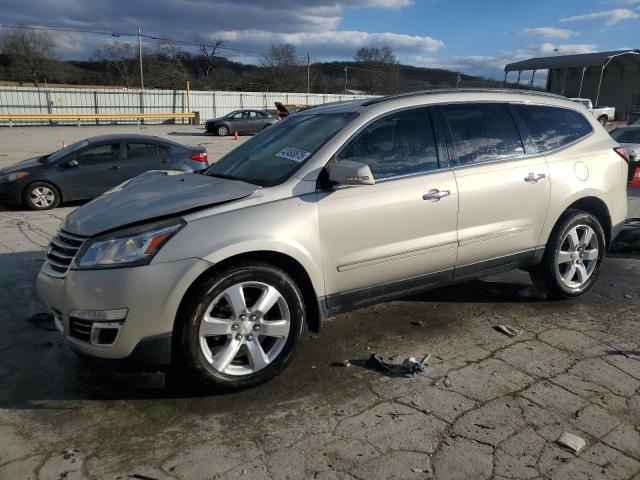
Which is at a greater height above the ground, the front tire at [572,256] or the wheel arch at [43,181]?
the front tire at [572,256]

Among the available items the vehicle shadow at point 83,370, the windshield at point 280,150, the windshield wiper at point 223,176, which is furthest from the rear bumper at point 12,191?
the windshield wiper at point 223,176

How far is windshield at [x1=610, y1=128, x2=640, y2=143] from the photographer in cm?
1306

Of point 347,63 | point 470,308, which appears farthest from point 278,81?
point 470,308

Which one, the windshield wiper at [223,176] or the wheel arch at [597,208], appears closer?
the windshield wiper at [223,176]

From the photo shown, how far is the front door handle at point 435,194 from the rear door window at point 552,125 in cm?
119

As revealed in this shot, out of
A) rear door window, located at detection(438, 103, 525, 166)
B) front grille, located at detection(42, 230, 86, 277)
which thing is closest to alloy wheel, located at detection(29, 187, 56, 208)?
front grille, located at detection(42, 230, 86, 277)

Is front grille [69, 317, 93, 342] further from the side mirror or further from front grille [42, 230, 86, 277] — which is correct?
the side mirror

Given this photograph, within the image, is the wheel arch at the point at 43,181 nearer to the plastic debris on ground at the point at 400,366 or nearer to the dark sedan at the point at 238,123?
the plastic debris on ground at the point at 400,366

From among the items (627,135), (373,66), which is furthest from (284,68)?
(627,135)

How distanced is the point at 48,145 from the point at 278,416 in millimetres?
21004

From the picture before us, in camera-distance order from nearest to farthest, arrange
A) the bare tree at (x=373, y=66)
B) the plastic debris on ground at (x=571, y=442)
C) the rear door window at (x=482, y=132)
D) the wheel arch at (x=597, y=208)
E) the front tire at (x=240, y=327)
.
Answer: the plastic debris on ground at (x=571, y=442) < the front tire at (x=240, y=327) < the rear door window at (x=482, y=132) < the wheel arch at (x=597, y=208) < the bare tree at (x=373, y=66)

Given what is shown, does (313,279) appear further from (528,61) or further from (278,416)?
(528,61)

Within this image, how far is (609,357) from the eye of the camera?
3752mm

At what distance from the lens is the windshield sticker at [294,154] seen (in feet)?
12.0
